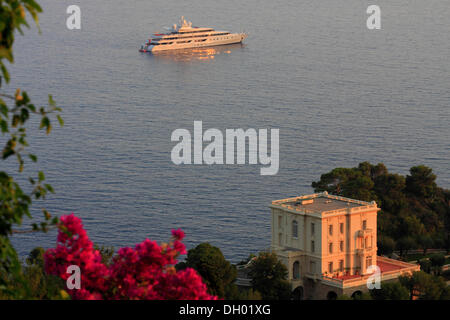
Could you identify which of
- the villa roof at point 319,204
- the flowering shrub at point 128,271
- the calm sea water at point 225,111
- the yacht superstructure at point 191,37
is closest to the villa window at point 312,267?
the villa roof at point 319,204

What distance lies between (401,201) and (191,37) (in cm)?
11888

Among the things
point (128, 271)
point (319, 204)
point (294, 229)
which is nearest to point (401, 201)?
point (319, 204)

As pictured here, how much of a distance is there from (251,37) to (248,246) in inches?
4606

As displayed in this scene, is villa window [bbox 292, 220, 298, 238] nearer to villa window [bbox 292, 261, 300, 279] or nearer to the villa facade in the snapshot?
the villa facade

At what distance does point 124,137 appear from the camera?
359 ft

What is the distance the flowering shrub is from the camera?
17.5 m

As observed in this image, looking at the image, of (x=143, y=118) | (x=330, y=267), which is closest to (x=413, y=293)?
(x=330, y=267)

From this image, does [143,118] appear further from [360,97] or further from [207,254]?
[207,254]

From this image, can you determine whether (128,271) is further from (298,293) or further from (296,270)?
(296,270)

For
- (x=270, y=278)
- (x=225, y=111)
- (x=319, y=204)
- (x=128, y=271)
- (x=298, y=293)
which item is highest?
(x=225, y=111)

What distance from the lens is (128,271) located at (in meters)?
18.0

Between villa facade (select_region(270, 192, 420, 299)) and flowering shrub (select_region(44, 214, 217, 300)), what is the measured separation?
137 feet

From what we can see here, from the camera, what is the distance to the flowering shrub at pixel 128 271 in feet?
57.6

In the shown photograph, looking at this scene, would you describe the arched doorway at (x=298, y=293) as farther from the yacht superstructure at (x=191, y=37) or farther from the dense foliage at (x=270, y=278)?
the yacht superstructure at (x=191, y=37)
